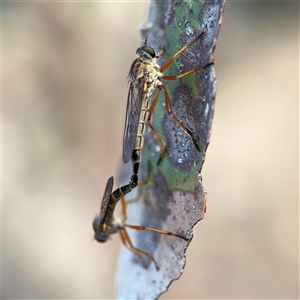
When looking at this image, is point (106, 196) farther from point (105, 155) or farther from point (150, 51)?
point (105, 155)

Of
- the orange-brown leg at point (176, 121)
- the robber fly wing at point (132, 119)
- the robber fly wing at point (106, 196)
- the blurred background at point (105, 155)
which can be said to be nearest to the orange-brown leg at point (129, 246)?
the robber fly wing at point (106, 196)

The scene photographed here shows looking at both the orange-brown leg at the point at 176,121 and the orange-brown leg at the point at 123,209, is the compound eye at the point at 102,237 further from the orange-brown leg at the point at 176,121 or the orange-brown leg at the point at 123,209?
the orange-brown leg at the point at 176,121

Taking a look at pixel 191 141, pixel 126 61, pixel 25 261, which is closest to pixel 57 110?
pixel 126 61

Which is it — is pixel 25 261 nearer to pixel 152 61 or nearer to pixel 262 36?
pixel 152 61

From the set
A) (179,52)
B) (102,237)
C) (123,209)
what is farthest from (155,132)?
(102,237)

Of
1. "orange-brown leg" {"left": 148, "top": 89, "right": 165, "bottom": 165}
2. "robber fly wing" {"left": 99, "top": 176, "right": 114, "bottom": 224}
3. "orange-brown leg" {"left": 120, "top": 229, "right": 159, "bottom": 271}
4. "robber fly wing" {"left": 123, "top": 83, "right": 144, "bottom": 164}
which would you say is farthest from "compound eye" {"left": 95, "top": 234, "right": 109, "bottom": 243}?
"orange-brown leg" {"left": 148, "top": 89, "right": 165, "bottom": 165}

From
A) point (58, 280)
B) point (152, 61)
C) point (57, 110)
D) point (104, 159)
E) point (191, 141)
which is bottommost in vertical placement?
point (191, 141)
